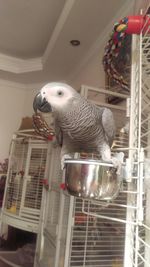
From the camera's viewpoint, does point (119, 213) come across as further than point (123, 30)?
Yes

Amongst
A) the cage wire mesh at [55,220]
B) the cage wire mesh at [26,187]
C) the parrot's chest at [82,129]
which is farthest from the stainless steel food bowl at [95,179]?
the cage wire mesh at [26,187]

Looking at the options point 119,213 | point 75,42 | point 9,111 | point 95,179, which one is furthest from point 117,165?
point 9,111

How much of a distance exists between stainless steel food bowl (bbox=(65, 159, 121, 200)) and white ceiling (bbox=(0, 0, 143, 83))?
1.16 m

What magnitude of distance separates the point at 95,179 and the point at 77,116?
19cm

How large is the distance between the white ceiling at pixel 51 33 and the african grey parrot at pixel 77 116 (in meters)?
0.97

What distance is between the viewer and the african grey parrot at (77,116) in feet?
2.00

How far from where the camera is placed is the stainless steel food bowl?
0.49 meters

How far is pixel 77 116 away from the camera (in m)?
0.61

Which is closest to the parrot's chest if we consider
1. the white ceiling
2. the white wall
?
the white ceiling

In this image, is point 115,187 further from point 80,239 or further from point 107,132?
point 80,239

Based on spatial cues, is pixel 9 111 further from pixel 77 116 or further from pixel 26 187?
pixel 77 116

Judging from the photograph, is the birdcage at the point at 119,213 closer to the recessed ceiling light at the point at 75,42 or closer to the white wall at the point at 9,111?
the recessed ceiling light at the point at 75,42

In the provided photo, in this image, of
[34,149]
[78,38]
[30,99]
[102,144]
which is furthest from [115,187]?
[30,99]

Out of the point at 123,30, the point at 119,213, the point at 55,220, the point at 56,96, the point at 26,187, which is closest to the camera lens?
the point at 123,30
